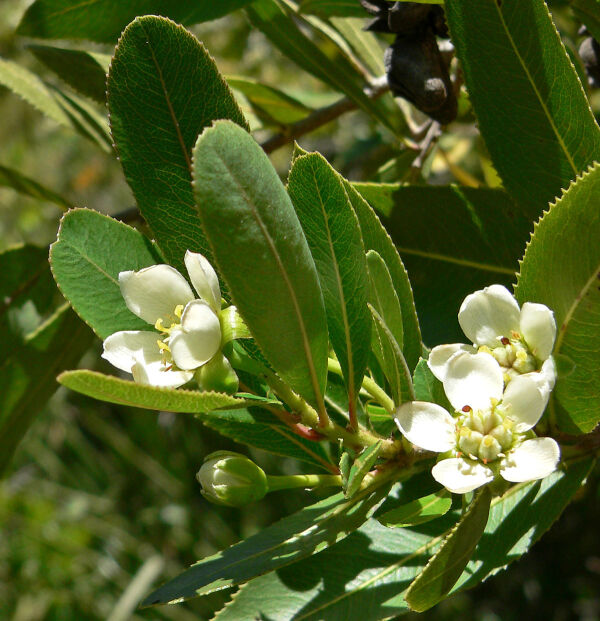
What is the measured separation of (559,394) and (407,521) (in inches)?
8.1

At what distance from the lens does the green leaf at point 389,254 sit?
829 mm

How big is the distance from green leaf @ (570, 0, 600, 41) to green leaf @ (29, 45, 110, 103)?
0.76 meters

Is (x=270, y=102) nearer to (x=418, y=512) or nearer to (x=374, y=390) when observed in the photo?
(x=374, y=390)

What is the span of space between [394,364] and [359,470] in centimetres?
12

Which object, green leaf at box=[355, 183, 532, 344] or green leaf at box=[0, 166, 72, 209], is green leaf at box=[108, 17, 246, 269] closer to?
green leaf at box=[355, 183, 532, 344]

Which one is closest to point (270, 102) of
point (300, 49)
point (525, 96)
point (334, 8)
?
point (300, 49)

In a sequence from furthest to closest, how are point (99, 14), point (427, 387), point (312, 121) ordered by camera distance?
point (312, 121) → point (99, 14) → point (427, 387)

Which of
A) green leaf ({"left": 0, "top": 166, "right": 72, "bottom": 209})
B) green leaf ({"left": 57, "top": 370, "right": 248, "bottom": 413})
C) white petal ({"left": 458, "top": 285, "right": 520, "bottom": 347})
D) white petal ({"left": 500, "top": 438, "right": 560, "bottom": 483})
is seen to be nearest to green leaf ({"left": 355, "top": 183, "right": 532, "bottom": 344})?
white petal ({"left": 458, "top": 285, "right": 520, "bottom": 347})

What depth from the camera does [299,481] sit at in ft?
2.73

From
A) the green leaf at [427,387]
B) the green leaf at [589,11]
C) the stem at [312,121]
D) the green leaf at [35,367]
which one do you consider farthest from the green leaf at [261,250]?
the stem at [312,121]

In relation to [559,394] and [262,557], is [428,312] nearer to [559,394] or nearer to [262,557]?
[559,394]

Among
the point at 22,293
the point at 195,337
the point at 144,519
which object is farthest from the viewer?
the point at 144,519

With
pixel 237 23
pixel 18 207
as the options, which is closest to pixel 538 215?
pixel 237 23

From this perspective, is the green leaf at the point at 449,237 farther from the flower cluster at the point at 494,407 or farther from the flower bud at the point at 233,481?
the flower bud at the point at 233,481
